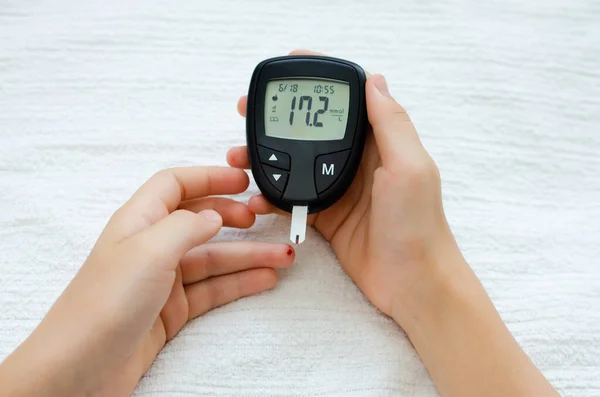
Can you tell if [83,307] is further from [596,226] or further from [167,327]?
[596,226]

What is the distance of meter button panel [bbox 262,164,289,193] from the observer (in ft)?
2.62

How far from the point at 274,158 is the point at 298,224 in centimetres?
10

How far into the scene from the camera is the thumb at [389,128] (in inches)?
29.8

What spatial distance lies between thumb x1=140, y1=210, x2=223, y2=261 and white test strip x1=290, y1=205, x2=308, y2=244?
0.41 ft

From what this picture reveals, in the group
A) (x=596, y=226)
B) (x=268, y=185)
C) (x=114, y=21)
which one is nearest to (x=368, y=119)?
(x=268, y=185)

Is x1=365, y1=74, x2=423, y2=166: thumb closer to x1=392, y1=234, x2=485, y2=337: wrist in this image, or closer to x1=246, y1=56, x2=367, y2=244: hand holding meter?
x1=246, y1=56, x2=367, y2=244: hand holding meter

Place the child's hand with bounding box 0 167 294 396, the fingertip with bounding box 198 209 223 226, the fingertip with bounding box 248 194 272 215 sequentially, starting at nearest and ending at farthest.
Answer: the child's hand with bounding box 0 167 294 396
the fingertip with bounding box 198 209 223 226
the fingertip with bounding box 248 194 272 215

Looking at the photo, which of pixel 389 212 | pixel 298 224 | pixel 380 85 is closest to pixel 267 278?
pixel 298 224

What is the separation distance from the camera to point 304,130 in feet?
2.68

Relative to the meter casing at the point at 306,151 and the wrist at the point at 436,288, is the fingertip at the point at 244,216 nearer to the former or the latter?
the meter casing at the point at 306,151

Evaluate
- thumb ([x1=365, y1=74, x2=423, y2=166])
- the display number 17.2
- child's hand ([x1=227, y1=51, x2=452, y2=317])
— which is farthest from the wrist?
the display number 17.2

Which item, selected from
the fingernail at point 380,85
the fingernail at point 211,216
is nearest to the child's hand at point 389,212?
the fingernail at point 380,85

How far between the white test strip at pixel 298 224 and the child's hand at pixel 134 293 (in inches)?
1.1

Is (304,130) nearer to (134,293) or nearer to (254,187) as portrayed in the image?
(254,187)
